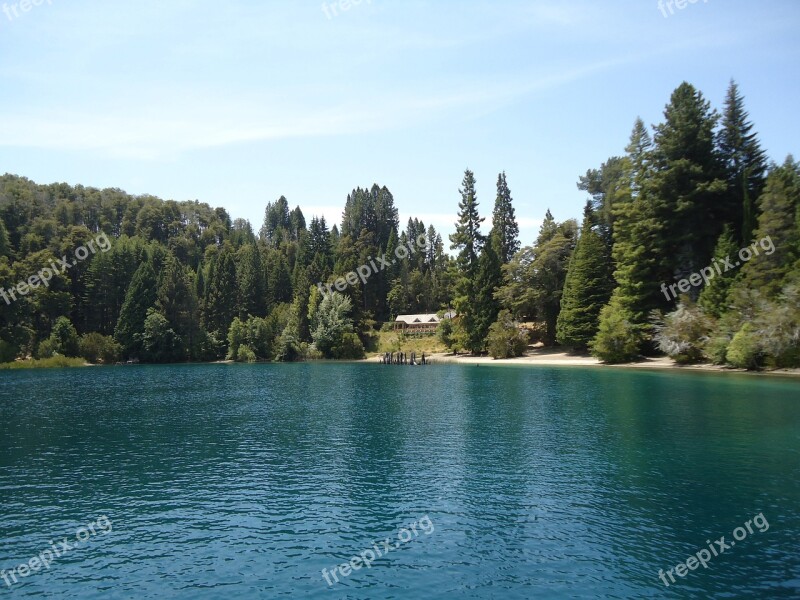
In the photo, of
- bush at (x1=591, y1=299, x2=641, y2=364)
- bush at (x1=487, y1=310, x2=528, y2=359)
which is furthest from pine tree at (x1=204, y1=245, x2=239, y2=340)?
bush at (x1=591, y1=299, x2=641, y2=364)

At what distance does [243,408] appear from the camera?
3912 cm

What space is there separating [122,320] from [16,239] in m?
39.0

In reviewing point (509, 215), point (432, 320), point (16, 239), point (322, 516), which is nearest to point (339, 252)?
point (432, 320)

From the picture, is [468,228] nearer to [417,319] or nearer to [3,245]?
[417,319]

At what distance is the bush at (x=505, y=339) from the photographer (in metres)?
76.9

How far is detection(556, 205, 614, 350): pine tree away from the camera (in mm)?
70438

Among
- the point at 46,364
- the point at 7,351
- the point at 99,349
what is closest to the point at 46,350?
the point at 46,364

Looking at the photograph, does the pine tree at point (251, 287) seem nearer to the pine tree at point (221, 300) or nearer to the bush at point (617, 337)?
the pine tree at point (221, 300)

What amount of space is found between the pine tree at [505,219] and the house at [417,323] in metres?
17.7

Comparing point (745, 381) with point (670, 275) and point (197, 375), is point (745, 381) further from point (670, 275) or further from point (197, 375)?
point (197, 375)

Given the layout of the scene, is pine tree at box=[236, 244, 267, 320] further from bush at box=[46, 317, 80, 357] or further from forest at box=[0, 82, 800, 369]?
bush at box=[46, 317, 80, 357]

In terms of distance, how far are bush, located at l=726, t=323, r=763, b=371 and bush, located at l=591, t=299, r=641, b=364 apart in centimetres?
1198

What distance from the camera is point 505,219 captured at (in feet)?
357

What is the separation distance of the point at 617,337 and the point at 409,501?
50.4 m
